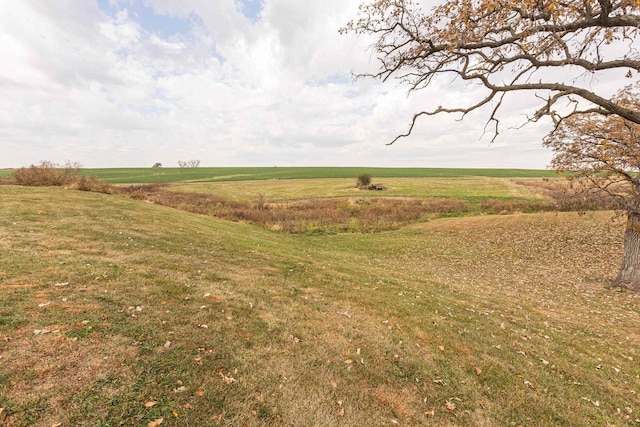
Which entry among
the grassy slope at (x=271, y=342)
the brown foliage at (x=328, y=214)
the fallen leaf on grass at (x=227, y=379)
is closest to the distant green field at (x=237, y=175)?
the brown foliage at (x=328, y=214)

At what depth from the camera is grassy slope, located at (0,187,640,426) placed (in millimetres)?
5094

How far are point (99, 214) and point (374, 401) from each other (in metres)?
18.8

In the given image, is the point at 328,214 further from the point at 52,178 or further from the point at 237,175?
the point at 237,175

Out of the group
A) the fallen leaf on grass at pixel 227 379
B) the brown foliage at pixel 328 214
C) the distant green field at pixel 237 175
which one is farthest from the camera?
the distant green field at pixel 237 175

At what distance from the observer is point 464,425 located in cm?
559

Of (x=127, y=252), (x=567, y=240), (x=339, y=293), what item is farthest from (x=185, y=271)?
(x=567, y=240)

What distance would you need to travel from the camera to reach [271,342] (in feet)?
23.2

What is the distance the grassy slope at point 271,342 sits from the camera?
5094 millimetres

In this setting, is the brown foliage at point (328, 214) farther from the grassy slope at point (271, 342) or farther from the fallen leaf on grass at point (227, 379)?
the fallen leaf on grass at point (227, 379)

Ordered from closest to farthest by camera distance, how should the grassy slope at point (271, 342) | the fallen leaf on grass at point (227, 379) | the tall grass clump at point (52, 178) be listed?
the grassy slope at point (271, 342)
the fallen leaf on grass at point (227, 379)
the tall grass clump at point (52, 178)

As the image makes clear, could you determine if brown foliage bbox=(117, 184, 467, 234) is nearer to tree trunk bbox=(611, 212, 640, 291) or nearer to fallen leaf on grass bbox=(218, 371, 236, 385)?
tree trunk bbox=(611, 212, 640, 291)

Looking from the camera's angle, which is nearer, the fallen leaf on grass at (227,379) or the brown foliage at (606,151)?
the fallen leaf on grass at (227,379)

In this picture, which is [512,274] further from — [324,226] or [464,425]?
[324,226]

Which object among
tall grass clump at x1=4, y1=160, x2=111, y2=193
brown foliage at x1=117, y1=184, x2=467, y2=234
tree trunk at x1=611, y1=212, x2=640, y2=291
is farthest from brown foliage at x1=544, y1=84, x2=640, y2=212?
tall grass clump at x1=4, y1=160, x2=111, y2=193
